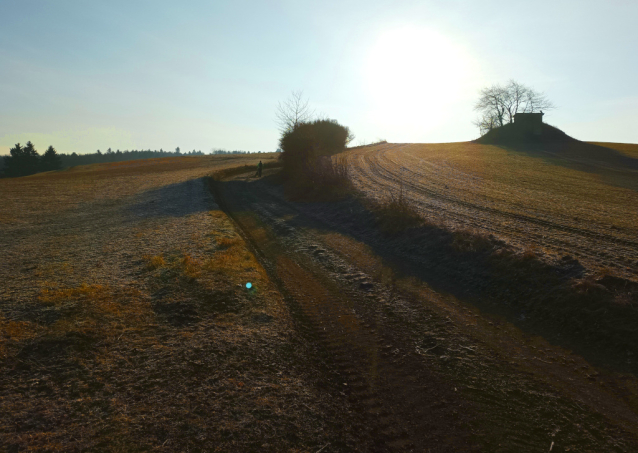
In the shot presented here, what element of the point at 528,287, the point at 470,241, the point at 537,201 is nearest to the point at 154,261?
the point at 470,241

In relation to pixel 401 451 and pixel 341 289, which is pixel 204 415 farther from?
pixel 341 289

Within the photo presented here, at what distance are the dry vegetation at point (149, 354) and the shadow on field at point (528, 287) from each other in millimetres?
4329

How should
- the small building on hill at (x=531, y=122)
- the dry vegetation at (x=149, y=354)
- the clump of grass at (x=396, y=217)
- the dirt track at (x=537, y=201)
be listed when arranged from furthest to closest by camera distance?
the small building on hill at (x=531, y=122) < the clump of grass at (x=396, y=217) < the dirt track at (x=537, y=201) < the dry vegetation at (x=149, y=354)

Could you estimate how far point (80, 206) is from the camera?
21188mm

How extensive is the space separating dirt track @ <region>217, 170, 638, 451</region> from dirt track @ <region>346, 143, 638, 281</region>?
10.8ft

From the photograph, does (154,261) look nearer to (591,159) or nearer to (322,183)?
(322,183)

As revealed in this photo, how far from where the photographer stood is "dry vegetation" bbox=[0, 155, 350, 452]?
13.8ft

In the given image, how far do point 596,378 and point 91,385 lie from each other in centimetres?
708

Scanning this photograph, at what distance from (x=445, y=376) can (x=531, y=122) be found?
60172mm

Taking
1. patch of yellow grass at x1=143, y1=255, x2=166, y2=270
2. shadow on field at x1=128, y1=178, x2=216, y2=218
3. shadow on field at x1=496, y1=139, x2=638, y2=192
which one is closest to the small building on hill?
shadow on field at x1=496, y1=139, x2=638, y2=192

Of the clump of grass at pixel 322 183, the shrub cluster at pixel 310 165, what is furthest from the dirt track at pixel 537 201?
the shrub cluster at pixel 310 165

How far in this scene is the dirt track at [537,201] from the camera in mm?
9648

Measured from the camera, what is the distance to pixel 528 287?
7965mm

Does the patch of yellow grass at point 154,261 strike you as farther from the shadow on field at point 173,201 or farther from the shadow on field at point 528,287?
the shadow on field at point 173,201
